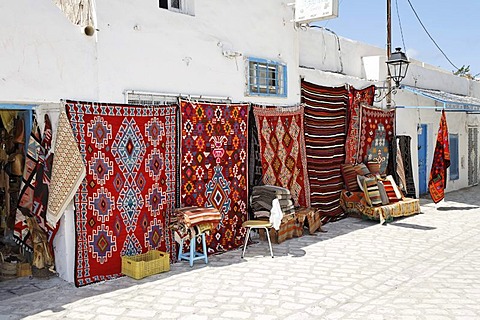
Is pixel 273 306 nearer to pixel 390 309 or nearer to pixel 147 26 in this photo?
pixel 390 309

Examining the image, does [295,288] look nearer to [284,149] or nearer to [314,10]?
[284,149]

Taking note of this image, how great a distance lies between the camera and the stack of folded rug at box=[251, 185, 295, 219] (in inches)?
282

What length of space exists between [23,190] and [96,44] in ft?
6.18

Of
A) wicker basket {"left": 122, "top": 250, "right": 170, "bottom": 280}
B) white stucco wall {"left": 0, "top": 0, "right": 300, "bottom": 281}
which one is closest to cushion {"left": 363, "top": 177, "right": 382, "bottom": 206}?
white stucco wall {"left": 0, "top": 0, "right": 300, "bottom": 281}

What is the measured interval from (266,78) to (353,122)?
2468 mm

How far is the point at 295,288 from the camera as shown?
A: 528cm

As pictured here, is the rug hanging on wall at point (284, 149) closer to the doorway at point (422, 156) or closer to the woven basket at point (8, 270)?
the woven basket at point (8, 270)

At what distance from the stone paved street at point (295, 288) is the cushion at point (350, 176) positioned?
1.89 metres

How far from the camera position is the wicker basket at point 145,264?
18.3ft

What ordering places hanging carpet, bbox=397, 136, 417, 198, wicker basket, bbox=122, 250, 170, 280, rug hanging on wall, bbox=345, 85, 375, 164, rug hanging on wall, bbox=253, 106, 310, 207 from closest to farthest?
wicker basket, bbox=122, 250, 170, 280, rug hanging on wall, bbox=253, 106, 310, 207, rug hanging on wall, bbox=345, 85, 375, 164, hanging carpet, bbox=397, 136, 417, 198

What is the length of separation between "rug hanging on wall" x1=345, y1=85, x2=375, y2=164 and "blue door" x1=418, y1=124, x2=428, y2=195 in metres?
3.20

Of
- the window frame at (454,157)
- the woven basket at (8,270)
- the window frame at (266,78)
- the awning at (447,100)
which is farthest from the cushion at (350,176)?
the woven basket at (8,270)

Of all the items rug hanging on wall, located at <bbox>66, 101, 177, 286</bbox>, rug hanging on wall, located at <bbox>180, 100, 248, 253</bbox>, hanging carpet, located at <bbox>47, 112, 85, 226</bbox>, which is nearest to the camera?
hanging carpet, located at <bbox>47, 112, 85, 226</bbox>

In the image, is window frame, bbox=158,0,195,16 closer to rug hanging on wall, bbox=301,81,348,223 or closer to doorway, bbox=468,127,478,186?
rug hanging on wall, bbox=301,81,348,223
